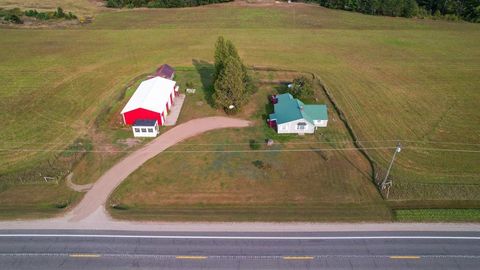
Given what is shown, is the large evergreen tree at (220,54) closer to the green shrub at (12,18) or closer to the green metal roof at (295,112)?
the green metal roof at (295,112)

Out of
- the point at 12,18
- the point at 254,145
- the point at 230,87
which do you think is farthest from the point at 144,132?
the point at 12,18

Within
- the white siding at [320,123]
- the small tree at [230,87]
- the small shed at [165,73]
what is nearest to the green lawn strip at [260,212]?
the white siding at [320,123]

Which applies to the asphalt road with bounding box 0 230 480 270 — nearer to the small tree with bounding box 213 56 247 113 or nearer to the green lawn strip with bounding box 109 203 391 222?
the green lawn strip with bounding box 109 203 391 222

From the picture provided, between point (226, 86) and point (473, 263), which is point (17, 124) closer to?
point (226, 86)

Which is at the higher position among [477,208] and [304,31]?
[304,31]

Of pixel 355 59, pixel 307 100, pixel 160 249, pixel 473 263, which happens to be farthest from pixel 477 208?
pixel 355 59

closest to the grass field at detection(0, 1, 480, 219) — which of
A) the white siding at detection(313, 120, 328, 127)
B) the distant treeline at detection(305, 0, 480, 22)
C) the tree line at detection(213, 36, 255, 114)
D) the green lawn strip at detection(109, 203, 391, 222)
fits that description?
the tree line at detection(213, 36, 255, 114)
